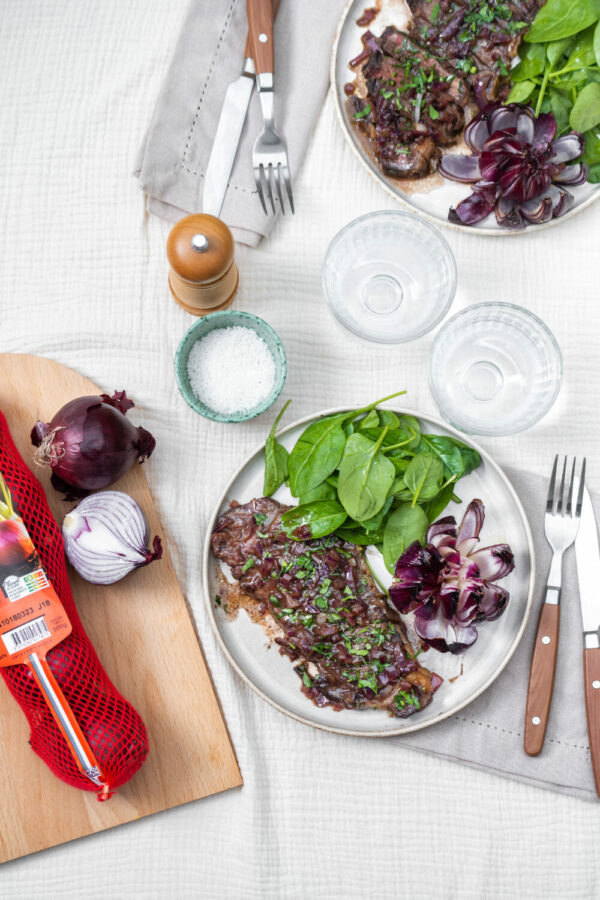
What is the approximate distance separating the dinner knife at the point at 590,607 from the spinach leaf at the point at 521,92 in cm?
73

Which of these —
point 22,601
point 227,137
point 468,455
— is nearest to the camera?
point 22,601

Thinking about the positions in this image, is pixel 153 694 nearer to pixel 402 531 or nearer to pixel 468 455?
pixel 402 531

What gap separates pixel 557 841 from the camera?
4.31 ft

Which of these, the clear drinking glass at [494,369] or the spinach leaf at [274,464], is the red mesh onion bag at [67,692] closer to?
the spinach leaf at [274,464]

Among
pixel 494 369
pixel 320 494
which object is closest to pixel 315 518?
pixel 320 494

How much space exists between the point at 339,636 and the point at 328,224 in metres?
0.76

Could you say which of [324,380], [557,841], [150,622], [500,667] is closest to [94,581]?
[150,622]

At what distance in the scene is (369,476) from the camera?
1173 millimetres

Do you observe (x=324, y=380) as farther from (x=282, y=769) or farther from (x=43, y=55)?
(x=43, y=55)

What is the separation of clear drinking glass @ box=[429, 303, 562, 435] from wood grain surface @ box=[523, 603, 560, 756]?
33 centimetres

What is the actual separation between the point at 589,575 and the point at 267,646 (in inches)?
22.7

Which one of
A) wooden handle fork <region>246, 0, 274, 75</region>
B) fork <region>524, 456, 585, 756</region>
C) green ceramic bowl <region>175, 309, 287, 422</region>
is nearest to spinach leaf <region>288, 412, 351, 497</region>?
green ceramic bowl <region>175, 309, 287, 422</region>

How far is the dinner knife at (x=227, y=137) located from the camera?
1345 mm

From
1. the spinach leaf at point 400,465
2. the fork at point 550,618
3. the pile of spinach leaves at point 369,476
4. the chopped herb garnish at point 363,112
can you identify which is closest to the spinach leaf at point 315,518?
the pile of spinach leaves at point 369,476
